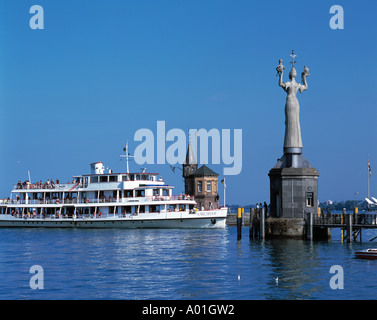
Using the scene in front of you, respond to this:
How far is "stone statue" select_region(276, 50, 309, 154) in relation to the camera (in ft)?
143

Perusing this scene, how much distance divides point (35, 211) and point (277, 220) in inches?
1641

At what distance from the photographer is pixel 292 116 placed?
4388cm

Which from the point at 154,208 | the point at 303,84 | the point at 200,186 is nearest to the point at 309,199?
the point at 303,84

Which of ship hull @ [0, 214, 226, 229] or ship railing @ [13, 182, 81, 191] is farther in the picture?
ship railing @ [13, 182, 81, 191]

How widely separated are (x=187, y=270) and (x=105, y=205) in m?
39.9

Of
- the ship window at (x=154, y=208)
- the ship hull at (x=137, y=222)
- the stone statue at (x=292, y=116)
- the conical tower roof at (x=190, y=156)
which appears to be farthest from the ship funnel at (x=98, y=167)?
the stone statue at (x=292, y=116)

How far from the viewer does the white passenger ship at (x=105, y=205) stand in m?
66.9

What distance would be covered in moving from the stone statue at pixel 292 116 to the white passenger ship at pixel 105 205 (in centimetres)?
2462

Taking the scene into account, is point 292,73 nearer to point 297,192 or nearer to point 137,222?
point 297,192

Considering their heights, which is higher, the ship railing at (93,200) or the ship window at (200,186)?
the ship window at (200,186)

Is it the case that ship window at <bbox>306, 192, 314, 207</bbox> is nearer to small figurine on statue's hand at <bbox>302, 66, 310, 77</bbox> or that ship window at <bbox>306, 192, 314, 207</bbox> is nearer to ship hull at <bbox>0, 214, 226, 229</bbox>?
small figurine on statue's hand at <bbox>302, 66, 310, 77</bbox>

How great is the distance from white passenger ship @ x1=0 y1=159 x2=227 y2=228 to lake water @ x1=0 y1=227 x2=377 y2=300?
66.1ft
